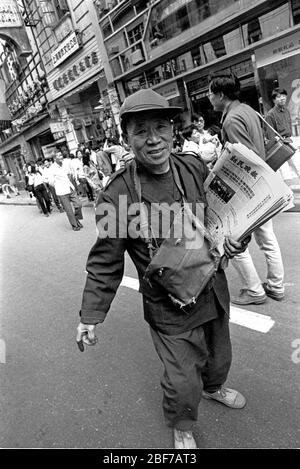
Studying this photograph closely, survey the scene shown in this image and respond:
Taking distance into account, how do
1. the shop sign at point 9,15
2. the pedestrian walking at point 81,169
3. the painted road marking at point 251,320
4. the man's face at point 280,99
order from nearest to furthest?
1. the painted road marking at point 251,320
2. the man's face at point 280,99
3. the pedestrian walking at point 81,169
4. the shop sign at point 9,15

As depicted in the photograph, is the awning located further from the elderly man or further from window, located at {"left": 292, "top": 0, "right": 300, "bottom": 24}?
the elderly man

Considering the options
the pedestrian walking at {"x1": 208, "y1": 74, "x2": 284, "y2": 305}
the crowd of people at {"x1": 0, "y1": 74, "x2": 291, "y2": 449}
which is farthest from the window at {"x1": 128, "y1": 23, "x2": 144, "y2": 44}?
the crowd of people at {"x1": 0, "y1": 74, "x2": 291, "y2": 449}

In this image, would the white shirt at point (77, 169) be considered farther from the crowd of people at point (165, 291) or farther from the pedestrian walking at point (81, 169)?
the crowd of people at point (165, 291)

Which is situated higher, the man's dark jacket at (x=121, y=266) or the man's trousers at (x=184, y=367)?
the man's dark jacket at (x=121, y=266)

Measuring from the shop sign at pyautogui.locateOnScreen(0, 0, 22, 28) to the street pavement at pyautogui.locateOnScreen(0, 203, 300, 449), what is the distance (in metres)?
23.1

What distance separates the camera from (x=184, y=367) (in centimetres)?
172

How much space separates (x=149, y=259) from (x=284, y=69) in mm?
8870

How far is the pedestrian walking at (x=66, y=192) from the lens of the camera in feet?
26.7

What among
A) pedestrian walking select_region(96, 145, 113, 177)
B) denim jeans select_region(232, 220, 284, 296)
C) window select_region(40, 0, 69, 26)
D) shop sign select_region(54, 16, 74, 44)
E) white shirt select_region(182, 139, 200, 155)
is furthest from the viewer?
window select_region(40, 0, 69, 26)

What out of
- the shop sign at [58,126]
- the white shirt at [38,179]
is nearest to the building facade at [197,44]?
the white shirt at [38,179]

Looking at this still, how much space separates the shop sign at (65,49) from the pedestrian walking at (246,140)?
15.4 meters

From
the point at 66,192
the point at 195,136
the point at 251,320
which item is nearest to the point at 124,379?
the point at 251,320

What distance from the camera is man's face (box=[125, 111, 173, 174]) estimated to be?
Result: 1.57 meters
